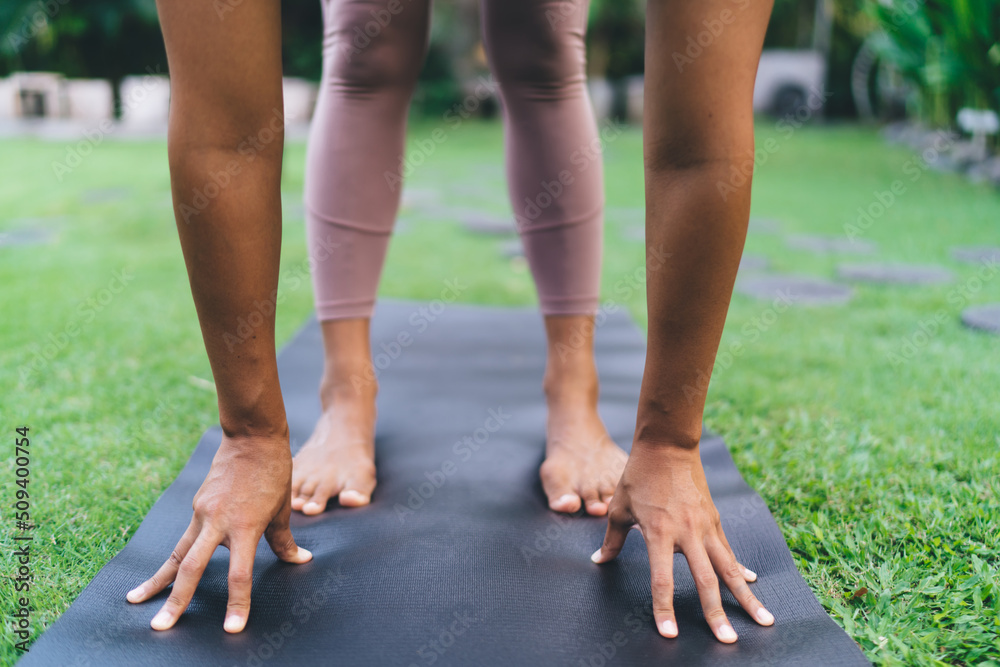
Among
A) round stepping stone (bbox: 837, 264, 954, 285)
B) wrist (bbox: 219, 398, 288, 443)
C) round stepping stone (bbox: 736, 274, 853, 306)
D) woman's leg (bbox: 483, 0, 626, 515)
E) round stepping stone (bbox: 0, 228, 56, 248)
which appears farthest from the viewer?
round stepping stone (bbox: 0, 228, 56, 248)

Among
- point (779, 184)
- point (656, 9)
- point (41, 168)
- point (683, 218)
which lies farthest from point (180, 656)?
point (41, 168)

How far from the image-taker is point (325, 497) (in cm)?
113

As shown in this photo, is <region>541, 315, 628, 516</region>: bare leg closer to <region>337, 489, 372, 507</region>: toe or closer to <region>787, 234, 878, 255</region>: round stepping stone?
<region>337, 489, 372, 507</region>: toe

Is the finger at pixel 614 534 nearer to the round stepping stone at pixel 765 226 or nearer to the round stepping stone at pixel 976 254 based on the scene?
the round stepping stone at pixel 976 254

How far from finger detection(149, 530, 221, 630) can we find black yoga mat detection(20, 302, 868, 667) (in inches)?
0.8

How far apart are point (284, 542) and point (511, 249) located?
7.59 feet

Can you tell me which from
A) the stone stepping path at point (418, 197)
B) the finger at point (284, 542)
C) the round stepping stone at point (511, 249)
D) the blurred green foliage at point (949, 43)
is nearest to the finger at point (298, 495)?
the finger at point (284, 542)

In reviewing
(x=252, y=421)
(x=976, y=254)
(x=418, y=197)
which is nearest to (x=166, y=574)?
(x=252, y=421)

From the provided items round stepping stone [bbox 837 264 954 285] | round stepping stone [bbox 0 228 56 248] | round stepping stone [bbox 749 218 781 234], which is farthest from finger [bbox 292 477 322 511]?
round stepping stone [bbox 749 218 781 234]

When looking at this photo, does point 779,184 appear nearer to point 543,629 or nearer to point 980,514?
point 980,514

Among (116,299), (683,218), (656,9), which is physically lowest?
(116,299)

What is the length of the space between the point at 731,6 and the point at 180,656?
0.90 meters

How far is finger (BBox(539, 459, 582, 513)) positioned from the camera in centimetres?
111

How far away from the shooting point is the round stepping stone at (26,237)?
9.58ft
